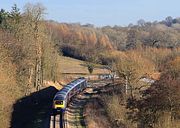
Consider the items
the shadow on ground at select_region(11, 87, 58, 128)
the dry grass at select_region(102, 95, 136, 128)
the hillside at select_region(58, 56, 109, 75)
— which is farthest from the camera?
the hillside at select_region(58, 56, 109, 75)

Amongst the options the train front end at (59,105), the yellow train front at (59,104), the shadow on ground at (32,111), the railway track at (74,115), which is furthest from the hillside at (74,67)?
the train front end at (59,105)

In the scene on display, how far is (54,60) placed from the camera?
71.6m

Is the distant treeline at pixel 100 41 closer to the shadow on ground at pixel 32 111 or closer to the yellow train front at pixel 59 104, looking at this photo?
the shadow on ground at pixel 32 111

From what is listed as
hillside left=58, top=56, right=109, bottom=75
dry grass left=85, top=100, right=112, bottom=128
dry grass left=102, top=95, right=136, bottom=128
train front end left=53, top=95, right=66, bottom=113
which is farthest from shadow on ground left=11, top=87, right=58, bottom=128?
hillside left=58, top=56, right=109, bottom=75

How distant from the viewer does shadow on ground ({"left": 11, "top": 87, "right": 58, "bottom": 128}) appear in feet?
136

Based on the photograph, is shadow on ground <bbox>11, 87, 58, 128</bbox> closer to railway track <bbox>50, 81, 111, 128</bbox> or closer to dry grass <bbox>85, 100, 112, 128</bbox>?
railway track <bbox>50, 81, 111, 128</bbox>

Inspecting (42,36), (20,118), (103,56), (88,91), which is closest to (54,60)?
(88,91)

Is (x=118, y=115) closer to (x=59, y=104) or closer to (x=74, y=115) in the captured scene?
(x=74, y=115)

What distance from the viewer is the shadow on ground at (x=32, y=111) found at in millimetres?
41375

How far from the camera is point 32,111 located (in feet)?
160

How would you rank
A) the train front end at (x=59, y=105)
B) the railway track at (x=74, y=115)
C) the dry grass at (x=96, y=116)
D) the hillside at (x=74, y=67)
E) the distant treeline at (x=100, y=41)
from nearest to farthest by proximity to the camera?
the railway track at (x=74, y=115) → the dry grass at (x=96, y=116) → the train front end at (x=59, y=105) → the hillside at (x=74, y=67) → the distant treeline at (x=100, y=41)

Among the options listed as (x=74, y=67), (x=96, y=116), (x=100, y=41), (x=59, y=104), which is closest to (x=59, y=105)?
(x=59, y=104)

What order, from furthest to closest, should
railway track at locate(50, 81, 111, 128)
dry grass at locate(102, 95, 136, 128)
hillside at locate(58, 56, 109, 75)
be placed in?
hillside at locate(58, 56, 109, 75)
railway track at locate(50, 81, 111, 128)
dry grass at locate(102, 95, 136, 128)

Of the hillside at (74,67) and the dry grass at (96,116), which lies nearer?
the dry grass at (96,116)
